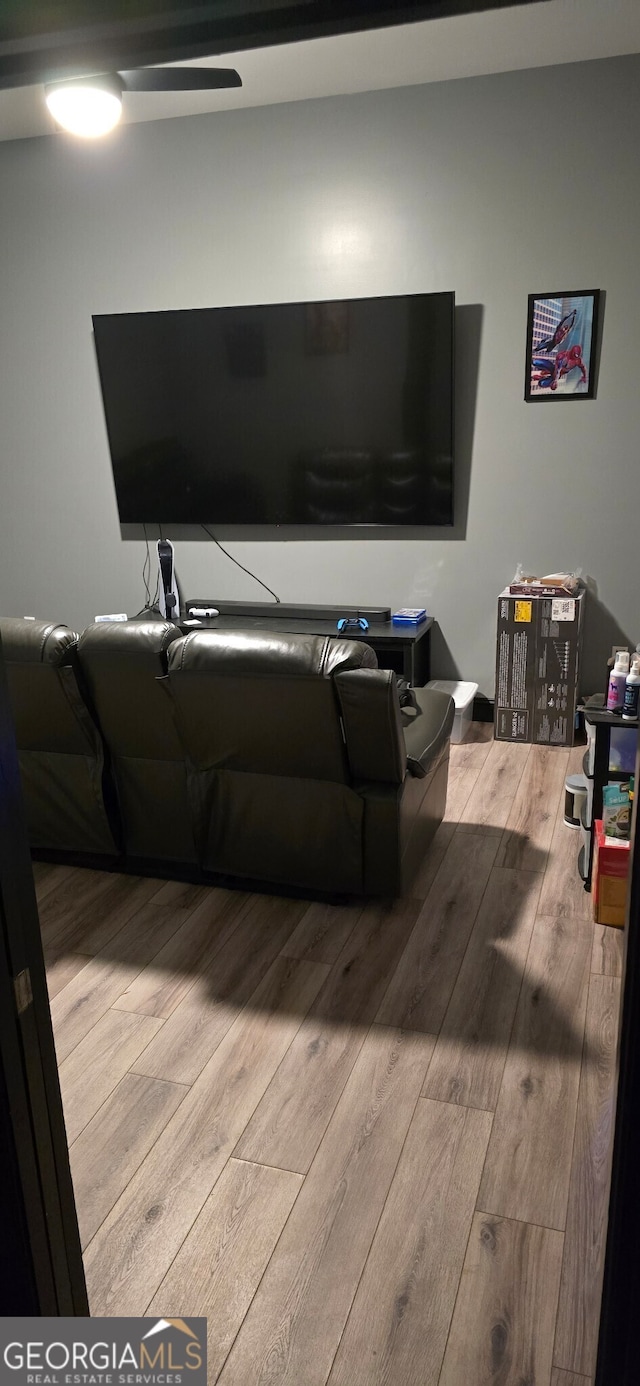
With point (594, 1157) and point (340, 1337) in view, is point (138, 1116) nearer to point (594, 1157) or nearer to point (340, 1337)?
point (340, 1337)

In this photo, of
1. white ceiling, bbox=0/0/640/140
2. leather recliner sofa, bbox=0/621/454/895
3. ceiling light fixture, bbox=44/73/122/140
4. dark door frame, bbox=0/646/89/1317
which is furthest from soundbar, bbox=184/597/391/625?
dark door frame, bbox=0/646/89/1317

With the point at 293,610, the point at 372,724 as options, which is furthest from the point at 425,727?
the point at 293,610

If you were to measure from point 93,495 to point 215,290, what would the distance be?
132 centimetres

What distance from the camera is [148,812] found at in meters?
2.91

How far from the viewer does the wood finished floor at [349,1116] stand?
1.55 m

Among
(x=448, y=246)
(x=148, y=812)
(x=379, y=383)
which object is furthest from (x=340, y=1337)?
(x=448, y=246)

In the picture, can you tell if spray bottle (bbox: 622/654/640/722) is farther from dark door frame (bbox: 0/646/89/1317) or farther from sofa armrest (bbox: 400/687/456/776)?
dark door frame (bbox: 0/646/89/1317)

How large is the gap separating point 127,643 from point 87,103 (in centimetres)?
185

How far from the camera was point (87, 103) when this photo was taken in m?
2.93

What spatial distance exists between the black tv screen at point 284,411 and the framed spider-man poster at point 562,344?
38 centimetres

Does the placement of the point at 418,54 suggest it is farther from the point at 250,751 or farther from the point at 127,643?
the point at 250,751

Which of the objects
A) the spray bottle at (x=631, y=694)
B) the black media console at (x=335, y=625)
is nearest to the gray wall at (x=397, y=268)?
the black media console at (x=335, y=625)

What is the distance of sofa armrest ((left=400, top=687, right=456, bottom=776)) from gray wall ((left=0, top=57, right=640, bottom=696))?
1492mm

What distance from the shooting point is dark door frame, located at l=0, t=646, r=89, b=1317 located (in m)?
1.06
